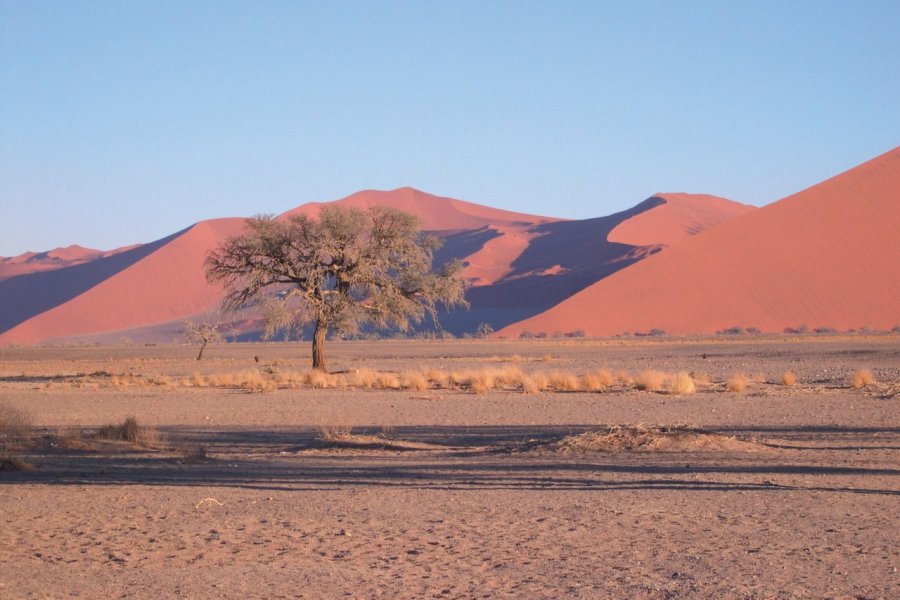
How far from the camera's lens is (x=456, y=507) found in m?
10.3

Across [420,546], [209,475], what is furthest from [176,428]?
[420,546]

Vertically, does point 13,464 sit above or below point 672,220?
below

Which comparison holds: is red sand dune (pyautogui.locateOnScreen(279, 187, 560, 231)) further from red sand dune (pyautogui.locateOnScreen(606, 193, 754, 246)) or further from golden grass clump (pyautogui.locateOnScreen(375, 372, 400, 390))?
golden grass clump (pyautogui.locateOnScreen(375, 372, 400, 390))

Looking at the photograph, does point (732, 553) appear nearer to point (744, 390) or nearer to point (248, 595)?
point (248, 595)

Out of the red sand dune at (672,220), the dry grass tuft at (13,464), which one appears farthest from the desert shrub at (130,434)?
the red sand dune at (672,220)

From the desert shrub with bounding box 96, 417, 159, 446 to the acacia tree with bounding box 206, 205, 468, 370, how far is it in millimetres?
15908

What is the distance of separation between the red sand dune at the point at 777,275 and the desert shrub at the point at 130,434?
66802 mm

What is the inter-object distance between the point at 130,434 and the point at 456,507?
27.2 ft

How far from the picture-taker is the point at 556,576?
7.39m

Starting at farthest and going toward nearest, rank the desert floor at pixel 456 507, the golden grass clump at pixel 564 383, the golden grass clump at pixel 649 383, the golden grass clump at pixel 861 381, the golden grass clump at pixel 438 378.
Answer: the golden grass clump at pixel 438 378
the golden grass clump at pixel 564 383
the golden grass clump at pixel 649 383
the golden grass clump at pixel 861 381
the desert floor at pixel 456 507

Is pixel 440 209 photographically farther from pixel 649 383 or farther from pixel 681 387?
pixel 681 387

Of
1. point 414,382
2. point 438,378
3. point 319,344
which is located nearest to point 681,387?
point 414,382

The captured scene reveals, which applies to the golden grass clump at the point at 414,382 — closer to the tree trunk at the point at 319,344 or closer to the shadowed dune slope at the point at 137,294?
the tree trunk at the point at 319,344

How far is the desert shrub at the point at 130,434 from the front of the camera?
53.7 feet
